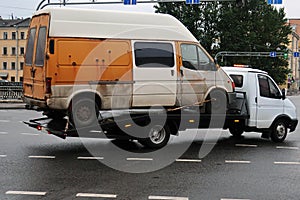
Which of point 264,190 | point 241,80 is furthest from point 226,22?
point 264,190

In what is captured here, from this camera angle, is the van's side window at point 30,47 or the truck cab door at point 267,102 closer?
the van's side window at point 30,47

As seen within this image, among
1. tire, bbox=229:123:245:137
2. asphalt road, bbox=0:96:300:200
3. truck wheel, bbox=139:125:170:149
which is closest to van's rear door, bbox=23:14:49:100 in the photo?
asphalt road, bbox=0:96:300:200

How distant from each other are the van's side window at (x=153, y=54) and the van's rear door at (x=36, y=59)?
2.23m

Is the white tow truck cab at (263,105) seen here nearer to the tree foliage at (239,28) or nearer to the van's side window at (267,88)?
the van's side window at (267,88)

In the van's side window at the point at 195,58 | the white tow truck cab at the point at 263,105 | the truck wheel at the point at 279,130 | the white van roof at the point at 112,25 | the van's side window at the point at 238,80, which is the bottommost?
the truck wheel at the point at 279,130

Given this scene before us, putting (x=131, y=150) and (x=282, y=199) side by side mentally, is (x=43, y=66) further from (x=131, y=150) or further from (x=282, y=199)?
(x=282, y=199)

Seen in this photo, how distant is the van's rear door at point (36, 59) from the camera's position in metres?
10.9

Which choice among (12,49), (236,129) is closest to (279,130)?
(236,129)

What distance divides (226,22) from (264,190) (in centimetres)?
5587

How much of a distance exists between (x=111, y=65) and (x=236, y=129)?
15.8ft

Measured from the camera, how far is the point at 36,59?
11.2m

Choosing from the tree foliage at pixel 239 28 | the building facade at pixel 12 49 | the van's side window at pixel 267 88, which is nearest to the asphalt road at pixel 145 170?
the van's side window at pixel 267 88

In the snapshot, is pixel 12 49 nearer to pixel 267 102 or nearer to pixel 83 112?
pixel 267 102

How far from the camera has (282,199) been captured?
7.32m
